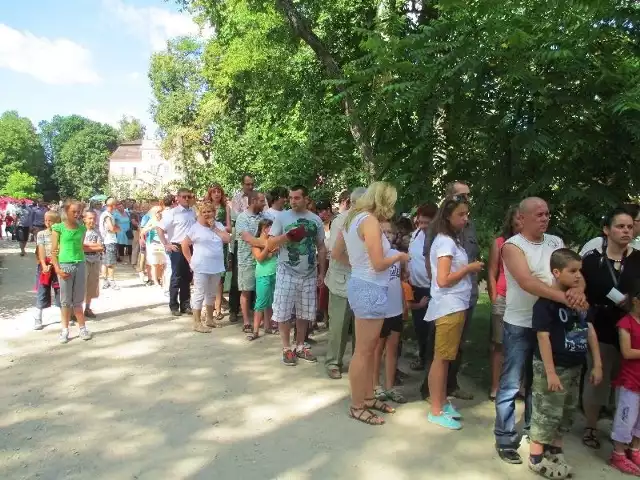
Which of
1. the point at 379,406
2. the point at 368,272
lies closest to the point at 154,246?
the point at 379,406

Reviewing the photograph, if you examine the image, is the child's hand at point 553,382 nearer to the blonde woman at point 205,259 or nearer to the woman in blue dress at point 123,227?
the blonde woman at point 205,259

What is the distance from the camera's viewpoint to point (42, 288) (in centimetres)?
773

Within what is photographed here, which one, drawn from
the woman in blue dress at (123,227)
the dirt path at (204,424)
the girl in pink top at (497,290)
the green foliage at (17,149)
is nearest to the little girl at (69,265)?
the dirt path at (204,424)

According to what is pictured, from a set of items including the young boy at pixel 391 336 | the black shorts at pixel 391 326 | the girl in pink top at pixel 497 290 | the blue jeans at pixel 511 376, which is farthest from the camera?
the black shorts at pixel 391 326

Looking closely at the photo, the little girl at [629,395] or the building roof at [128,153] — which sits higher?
the building roof at [128,153]

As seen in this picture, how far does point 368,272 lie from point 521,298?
1180mm

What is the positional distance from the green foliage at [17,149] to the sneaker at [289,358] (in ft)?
258

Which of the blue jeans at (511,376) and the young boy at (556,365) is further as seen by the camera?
the blue jeans at (511,376)

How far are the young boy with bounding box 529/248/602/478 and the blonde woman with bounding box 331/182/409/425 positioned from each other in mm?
1188

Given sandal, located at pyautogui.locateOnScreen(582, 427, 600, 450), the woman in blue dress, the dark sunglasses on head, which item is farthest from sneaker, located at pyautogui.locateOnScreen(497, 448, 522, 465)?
the woman in blue dress

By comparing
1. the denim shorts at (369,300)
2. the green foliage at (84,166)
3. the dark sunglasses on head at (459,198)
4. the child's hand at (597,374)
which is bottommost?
the child's hand at (597,374)

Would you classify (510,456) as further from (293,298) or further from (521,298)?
(293,298)

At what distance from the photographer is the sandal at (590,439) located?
14.5 ft

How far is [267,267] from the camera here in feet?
23.2
